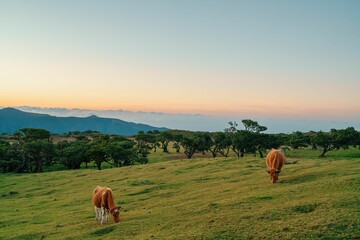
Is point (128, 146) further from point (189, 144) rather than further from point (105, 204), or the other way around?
point (105, 204)

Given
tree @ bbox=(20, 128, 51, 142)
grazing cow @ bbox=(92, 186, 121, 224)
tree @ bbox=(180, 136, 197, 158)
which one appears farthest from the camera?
tree @ bbox=(20, 128, 51, 142)

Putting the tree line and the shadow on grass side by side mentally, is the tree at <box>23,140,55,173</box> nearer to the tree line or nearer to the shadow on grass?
the tree line

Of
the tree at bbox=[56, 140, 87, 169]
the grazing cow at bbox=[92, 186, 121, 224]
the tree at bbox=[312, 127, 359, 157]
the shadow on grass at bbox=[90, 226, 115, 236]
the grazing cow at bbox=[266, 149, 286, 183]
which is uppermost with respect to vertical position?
the tree at bbox=[312, 127, 359, 157]

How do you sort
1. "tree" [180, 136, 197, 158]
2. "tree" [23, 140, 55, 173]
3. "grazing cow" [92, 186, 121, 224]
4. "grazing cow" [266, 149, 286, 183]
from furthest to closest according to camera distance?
1. "tree" [180, 136, 197, 158]
2. "tree" [23, 140, 55, 173]
3. "grazing cow" [266, 149, 286, 183]
4. "grazing cow" [92, 186, 121, 224]

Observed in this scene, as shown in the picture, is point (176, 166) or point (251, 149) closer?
point (176, 166)

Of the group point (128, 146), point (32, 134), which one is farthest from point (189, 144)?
point (32, 134)

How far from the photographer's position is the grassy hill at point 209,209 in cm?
1394

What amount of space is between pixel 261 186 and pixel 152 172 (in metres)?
22.0

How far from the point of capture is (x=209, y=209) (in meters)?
18.7

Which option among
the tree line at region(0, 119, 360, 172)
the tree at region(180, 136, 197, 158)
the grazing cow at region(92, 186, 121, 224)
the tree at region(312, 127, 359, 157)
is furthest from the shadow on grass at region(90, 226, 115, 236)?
the tree at region(180, 136, 197, 158)

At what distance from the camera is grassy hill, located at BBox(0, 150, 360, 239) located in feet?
45.7

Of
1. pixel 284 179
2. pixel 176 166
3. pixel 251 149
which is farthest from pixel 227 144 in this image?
pixel 284 179

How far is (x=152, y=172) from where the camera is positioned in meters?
43.6

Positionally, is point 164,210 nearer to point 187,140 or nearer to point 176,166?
point 176,166
